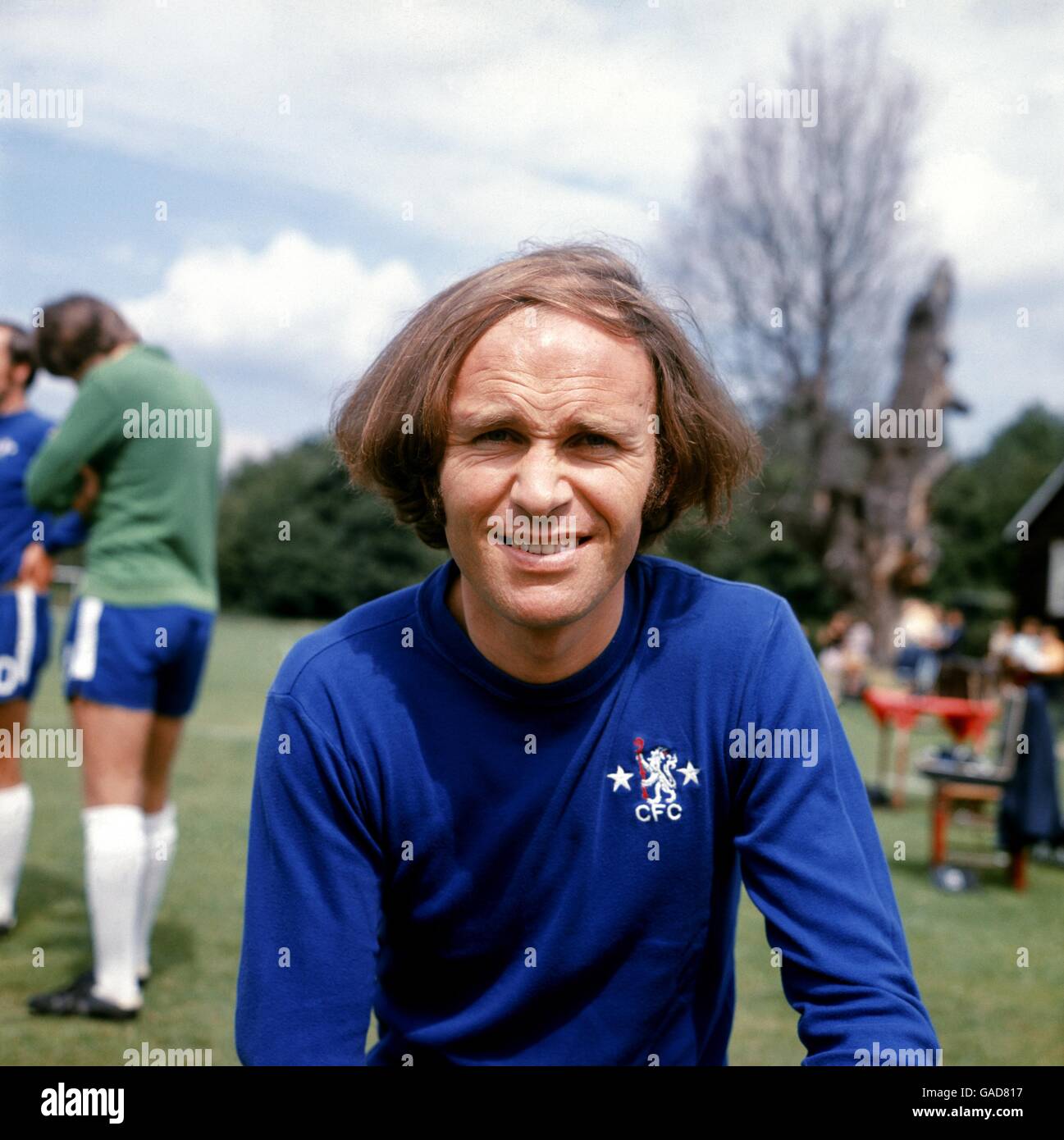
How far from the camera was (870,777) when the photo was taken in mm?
13555

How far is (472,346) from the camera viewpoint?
1947 mm

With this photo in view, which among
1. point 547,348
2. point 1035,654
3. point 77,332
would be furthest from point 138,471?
point 1035,654

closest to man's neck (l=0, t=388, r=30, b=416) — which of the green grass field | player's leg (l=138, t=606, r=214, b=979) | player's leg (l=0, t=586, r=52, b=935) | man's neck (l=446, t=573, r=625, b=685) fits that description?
player's leg (l=0, t=586, r=52, b=935)

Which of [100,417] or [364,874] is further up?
[100,417]

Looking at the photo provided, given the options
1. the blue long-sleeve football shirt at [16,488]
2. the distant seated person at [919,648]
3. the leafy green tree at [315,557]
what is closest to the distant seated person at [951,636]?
the distant seated person at [919,648]

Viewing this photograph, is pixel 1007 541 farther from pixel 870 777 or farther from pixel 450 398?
pixel 450 398

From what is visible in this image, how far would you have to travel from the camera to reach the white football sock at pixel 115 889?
470 centimetres

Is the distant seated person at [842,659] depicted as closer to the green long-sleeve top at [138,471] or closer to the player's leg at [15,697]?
the player's leg at [15,697]

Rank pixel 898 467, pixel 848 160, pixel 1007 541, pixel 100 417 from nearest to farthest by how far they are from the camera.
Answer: pixel 100 417 → pixel 848 160 → pixel 898 467 → pixel 1007 541

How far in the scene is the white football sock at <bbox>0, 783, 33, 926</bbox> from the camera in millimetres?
5562

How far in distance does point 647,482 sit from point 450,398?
0.35 metres

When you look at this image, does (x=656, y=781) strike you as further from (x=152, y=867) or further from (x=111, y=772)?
(x=152, y=867)

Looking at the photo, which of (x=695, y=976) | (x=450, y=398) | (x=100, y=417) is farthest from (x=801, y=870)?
(x=100, y=417)

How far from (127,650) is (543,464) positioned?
3199mm
